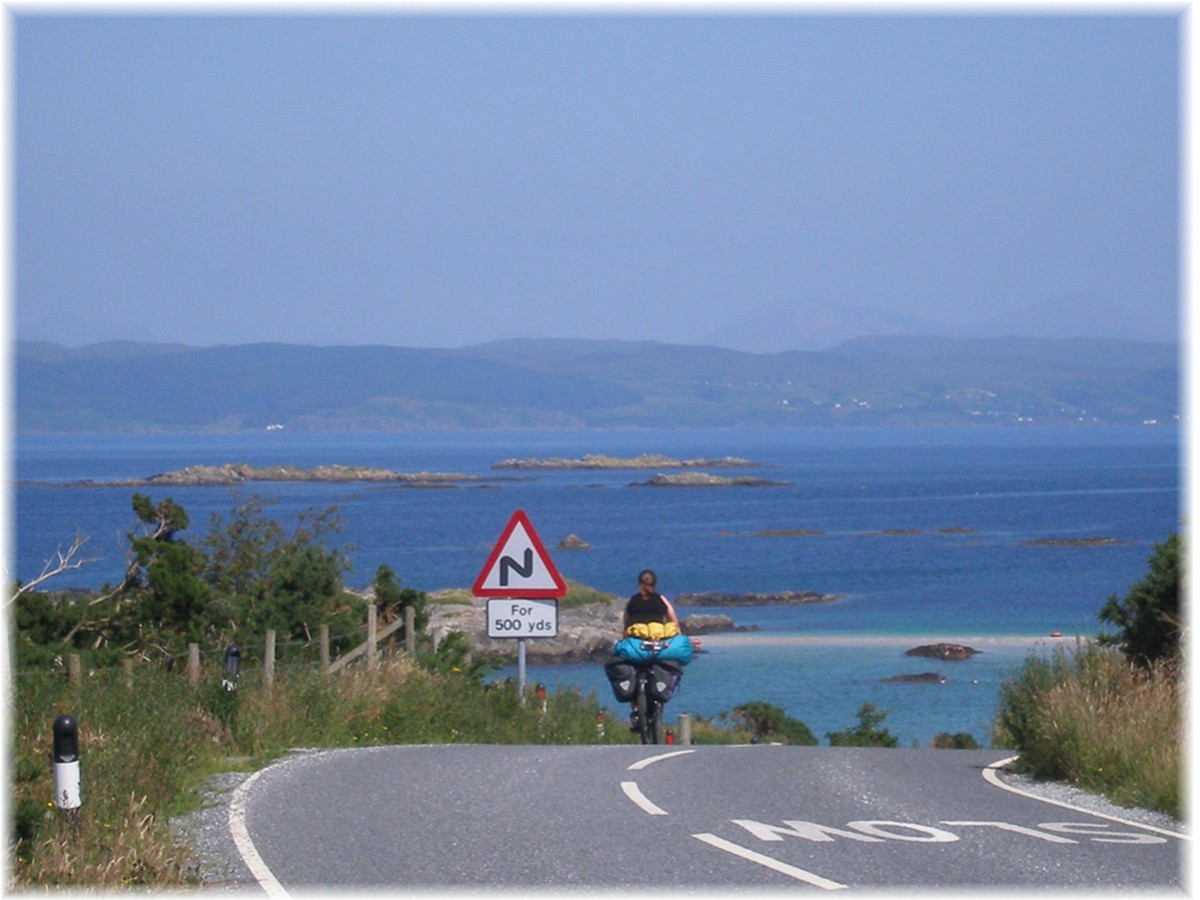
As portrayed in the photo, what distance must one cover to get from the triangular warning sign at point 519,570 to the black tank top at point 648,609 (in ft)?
2.89

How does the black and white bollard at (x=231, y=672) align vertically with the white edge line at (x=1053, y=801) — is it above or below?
above

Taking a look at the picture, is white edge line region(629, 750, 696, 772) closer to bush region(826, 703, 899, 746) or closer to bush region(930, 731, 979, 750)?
bush region(826, 703, 899, 746)

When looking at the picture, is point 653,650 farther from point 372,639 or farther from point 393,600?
point 393,600

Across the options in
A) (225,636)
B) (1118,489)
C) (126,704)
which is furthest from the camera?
(1118,489)

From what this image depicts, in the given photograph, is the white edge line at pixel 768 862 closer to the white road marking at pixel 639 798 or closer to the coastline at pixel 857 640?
the white road marking at pixel 639 798

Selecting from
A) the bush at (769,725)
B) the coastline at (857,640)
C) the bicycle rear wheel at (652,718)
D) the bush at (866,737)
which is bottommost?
the coastline at (857,640)

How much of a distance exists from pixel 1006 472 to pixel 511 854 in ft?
582

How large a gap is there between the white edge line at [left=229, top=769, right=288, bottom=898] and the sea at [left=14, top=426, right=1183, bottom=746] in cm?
656

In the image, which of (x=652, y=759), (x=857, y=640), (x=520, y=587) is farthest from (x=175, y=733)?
(x=857, y=640)

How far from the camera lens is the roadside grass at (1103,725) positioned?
445 inches

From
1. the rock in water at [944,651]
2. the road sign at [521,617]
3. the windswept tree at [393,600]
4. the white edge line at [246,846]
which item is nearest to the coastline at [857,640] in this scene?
the rock in water at [944,651]

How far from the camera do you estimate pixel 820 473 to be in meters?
187

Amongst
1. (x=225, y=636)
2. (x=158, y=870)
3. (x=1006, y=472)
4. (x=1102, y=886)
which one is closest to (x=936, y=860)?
(x=1102, y=886)

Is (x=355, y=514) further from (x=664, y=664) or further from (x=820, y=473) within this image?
(x=664, y=664)
